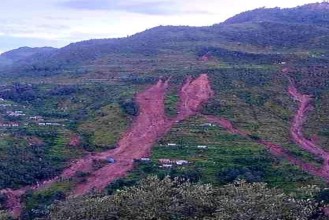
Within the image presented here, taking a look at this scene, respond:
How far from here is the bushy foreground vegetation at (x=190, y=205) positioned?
38.3 m

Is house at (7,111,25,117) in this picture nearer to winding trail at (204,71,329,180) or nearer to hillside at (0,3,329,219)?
hillside at (0,3,329,219)

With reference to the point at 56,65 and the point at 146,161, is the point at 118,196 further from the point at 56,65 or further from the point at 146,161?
the point at 56,65

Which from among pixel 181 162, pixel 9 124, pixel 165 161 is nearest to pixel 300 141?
pixel 181 162

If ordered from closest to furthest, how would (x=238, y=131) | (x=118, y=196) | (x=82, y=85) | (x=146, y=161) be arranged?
(x=118, y=196) < (x=146, y=161) < (x=238, y=131) < (x=82, y=85)

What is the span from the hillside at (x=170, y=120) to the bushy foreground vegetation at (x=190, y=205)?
7.71ft

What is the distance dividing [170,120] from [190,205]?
3370 centimetres

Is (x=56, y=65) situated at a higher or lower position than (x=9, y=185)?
higher

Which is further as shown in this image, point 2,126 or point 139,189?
point 2,126

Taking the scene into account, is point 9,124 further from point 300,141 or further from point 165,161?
point 300,141

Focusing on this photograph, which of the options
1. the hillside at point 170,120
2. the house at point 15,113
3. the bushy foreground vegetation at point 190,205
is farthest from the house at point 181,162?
the house at point 15,113

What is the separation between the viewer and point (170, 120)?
2886 inches

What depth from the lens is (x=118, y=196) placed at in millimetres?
41469

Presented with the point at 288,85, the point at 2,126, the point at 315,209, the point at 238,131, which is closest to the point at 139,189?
the point at 315,209

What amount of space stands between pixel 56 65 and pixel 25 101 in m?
32.1
